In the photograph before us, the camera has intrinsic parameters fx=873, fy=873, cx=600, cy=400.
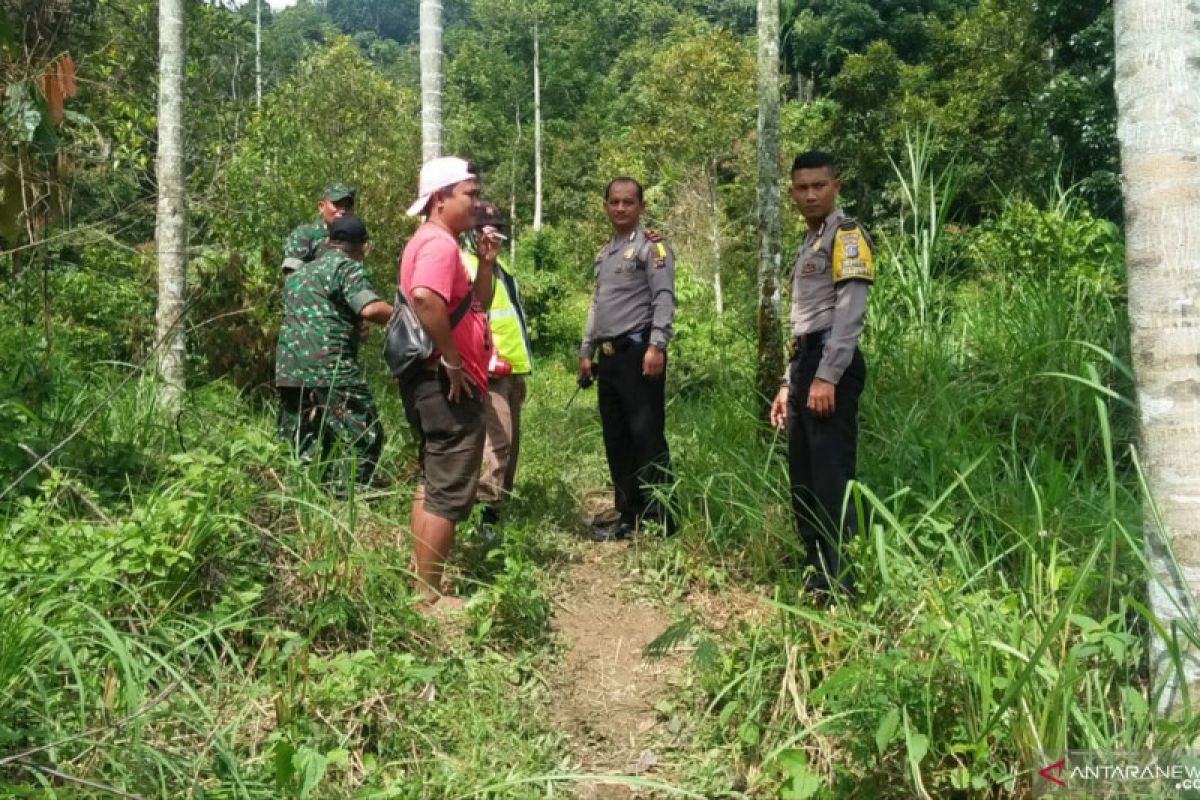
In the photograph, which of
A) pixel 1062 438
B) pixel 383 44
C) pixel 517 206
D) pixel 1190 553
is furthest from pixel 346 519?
pixel 383 44

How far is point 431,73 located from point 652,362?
9.85ft

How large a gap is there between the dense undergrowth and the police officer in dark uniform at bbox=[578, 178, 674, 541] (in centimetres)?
29

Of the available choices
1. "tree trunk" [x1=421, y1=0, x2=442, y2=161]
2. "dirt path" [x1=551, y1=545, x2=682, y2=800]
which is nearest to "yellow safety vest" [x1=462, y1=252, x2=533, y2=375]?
"dirt path" [x1=551, y1=545, x2=682, y2=800]

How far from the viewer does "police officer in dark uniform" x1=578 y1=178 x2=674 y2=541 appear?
4.20 meters

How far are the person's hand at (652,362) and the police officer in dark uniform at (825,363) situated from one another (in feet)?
3.17

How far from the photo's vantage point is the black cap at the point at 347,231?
414 centimetres

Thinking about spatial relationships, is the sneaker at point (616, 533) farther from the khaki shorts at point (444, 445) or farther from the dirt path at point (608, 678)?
the khaki shorts at point (444, 445)

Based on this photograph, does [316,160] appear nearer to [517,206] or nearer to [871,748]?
[871,748]

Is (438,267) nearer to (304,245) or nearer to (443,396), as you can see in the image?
(443,396)

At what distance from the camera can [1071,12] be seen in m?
14.5

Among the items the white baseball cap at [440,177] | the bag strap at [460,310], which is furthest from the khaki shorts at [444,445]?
the white baseball cap at [440,177]

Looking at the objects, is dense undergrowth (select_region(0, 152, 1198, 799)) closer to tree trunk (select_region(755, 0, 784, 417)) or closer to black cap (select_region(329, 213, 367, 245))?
tree trunk (select_region(755, 0, 784, 417))

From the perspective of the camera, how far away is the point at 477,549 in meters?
3.70

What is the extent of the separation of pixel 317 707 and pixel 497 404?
2.03 metres
